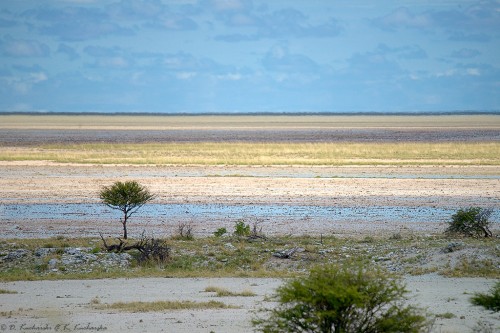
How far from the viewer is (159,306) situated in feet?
45.9

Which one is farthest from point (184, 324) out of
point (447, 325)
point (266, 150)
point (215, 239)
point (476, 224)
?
point (266, 150)

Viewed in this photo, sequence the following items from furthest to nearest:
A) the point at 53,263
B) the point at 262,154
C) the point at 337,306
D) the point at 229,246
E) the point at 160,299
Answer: the point at 262,154, the point at 229,246, the point at 53,263, the point at 160,299, the point at 337,306

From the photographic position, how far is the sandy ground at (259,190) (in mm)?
25484

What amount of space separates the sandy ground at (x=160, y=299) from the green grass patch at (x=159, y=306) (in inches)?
8.7

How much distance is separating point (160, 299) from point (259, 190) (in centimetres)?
2232

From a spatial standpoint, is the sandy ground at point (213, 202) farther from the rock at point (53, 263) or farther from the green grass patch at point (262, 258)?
the rock at point (53, 263)

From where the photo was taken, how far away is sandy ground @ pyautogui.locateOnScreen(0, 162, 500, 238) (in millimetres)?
25484

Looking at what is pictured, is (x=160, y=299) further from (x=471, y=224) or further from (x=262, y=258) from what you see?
(x=471, y=224)

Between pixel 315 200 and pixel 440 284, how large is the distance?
56.1 ft

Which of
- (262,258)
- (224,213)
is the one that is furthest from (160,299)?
(224,213)

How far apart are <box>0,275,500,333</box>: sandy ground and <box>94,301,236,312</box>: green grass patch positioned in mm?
221

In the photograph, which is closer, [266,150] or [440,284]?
[440,284]

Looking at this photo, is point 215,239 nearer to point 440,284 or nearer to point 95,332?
point 440,284

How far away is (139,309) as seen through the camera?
13.8 meters
